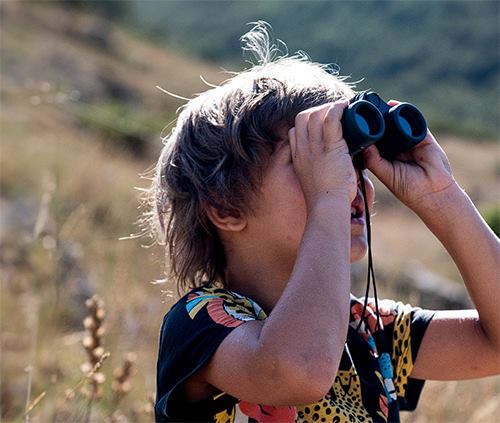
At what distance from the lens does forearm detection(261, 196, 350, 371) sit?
1653mm

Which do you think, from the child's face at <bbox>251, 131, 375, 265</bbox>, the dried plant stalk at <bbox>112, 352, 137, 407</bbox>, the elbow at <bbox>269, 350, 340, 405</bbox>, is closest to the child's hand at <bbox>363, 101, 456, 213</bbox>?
the child's face at <bbox>251, 131, 375, 265</bbox>

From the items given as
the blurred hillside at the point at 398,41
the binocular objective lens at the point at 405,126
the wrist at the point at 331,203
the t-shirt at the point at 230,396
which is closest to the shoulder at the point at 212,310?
the t-shirt at the point at 230,396

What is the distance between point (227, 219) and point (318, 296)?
16.5 inches

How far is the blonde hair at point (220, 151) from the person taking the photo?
2.00 metres

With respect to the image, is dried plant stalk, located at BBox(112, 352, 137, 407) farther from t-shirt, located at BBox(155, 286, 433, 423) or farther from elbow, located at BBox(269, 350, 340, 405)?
elbow, located at BBox(269, 350, 340, 405)

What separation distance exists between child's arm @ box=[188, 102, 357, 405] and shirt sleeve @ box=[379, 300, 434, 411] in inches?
21.8

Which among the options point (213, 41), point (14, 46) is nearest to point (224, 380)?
point (14, 46)

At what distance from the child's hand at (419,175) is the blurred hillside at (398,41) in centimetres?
4853

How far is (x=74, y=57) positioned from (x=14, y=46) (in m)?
6.12

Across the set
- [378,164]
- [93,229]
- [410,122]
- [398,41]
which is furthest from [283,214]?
[398,41]

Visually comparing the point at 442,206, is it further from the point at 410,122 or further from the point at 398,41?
the point at 398,41

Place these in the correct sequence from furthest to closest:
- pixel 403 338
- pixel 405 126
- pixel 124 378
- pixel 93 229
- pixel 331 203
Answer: pixel 93 229 → pixel 124 378 → pixel 403 338 → pixel 405 126 → pixel 331 203

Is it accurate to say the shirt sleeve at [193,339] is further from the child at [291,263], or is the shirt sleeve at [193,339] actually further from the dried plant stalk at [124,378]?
the dried plant stalk at [124,378]

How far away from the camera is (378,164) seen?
77.8 inches
